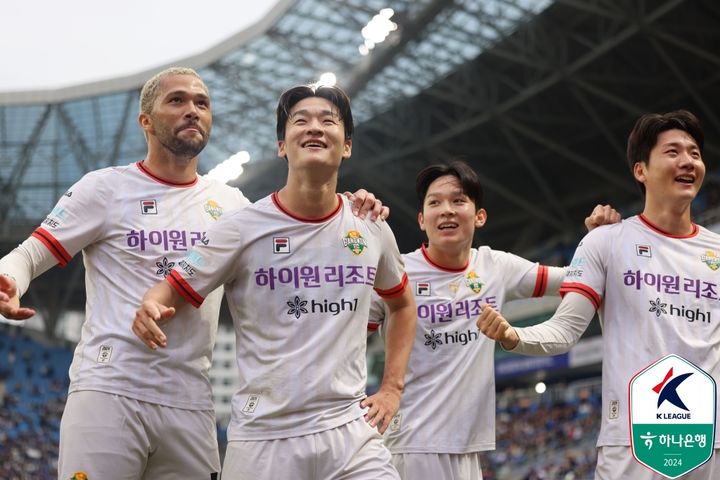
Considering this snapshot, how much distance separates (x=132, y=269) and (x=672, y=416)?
241 cm

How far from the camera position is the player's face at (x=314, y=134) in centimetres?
408

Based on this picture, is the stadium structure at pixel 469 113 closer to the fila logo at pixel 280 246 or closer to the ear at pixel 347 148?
the ear at pixel 347 148

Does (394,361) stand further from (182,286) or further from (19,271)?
(19,271)

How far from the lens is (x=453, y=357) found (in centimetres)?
568

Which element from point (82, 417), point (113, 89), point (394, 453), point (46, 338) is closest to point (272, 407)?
point (82, 417)

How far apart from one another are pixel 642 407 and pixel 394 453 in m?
1.88

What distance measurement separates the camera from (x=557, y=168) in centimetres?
3466

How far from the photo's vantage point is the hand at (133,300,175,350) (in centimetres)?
371

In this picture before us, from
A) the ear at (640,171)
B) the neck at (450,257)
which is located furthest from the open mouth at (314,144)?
the neck at (450,257)

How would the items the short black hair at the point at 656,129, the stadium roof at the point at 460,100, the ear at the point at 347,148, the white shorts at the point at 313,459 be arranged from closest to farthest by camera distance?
the white shorts at the point at 313,459
the ear at the point at 347,148
the short black hair at the point at 656,129
the stadium roof at the point at 460,100

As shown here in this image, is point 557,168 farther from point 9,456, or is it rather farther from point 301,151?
point 301,151

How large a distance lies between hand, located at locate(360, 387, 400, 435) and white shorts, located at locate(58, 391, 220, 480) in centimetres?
84

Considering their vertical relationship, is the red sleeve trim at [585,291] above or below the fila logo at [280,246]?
below

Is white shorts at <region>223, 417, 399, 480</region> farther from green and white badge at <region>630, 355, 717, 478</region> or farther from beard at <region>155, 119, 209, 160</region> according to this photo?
beard at <region>155, 119, 209, 160</region>
